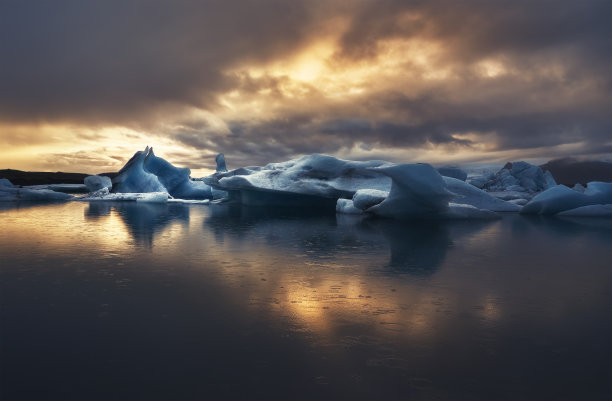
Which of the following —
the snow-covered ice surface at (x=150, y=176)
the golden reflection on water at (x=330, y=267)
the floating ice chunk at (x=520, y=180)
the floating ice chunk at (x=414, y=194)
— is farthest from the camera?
the floating ice chunk at (x=520, y=180)

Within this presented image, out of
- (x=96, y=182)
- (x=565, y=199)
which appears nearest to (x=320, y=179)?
(x=565, y=199)

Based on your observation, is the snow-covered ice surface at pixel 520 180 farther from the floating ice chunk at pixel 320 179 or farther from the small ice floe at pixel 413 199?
the small ice floe at pixel 413 199

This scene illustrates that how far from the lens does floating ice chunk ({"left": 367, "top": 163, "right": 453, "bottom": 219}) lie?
11.5m

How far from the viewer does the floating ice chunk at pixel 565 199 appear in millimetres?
15836

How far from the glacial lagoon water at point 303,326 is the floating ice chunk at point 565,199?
36.2 feet

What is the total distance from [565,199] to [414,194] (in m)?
7.84

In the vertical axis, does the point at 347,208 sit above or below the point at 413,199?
below

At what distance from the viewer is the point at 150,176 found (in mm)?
26672

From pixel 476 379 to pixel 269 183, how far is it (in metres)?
15.9

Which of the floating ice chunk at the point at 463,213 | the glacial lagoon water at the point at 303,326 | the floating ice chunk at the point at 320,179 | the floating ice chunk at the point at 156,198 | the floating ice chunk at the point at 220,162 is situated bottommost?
the glacial lagoon water at the point at 303,326

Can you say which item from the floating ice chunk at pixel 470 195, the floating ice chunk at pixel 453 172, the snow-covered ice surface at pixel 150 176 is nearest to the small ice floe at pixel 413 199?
the floating ice chunk at pixel 470 195

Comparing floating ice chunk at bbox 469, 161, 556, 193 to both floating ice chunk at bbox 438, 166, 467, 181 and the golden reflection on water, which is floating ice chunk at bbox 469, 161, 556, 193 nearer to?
floating ice chunk at bbox 438, 166, 467, 181

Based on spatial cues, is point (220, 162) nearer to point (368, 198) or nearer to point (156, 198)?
point (156, 198)

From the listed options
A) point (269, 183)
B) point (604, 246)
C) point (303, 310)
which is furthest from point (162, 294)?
point (269, 183)
